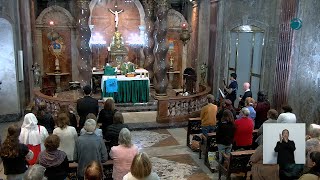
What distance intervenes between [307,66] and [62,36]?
11.1 metres

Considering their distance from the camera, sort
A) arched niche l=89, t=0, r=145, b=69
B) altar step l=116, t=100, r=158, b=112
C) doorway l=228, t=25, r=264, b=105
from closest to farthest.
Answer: doorway l=228, t=25, r=264, b=105, altar step l=116, t=100, r=158, b=112, arched niche l=89, t=0, r=145, b=69

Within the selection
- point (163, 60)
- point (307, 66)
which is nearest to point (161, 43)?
point (163, 60)

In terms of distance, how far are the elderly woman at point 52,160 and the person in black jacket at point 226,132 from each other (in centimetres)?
334

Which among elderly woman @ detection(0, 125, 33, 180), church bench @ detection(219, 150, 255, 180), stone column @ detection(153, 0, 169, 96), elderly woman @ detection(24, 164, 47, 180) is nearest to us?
elderly woman @ detection(24, 164, 47, 180)

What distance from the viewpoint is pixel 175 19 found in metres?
16.3

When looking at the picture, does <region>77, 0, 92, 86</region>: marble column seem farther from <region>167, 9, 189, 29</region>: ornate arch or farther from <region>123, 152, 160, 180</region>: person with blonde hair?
<region>123, 152, 160, 180</region>: person with blonde hair

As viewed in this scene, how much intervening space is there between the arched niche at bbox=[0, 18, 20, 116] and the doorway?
25.8 ft

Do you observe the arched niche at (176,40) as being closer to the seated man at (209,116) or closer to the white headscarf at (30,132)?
the seated man at (209,116)

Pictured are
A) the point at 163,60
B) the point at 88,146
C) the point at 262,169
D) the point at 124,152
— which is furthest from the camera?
the point at 163,60

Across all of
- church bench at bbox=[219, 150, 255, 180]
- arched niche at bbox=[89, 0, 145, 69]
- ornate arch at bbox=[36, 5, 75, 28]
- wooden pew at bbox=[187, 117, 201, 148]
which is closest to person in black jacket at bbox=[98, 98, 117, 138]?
church bench at bbox=[219, 150, 255, 180]

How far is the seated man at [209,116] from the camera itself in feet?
25.2

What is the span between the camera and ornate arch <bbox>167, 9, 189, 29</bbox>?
53.1 ft

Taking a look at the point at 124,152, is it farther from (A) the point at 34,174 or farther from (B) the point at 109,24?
(B) the point at 109,24

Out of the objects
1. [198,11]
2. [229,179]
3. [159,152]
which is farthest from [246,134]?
[198,11]
